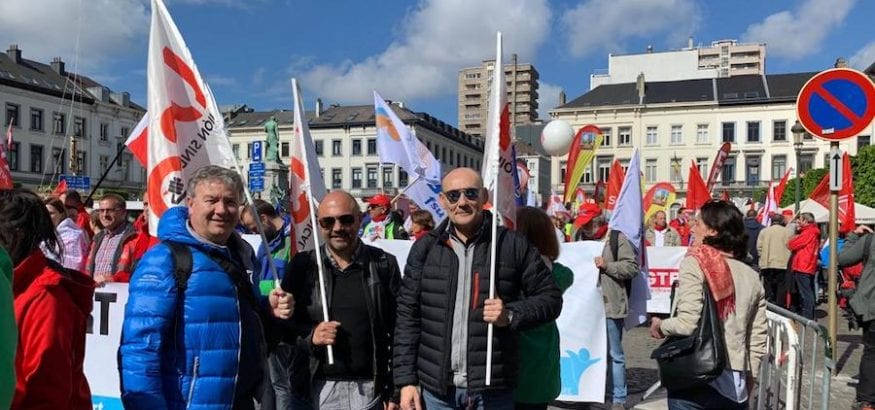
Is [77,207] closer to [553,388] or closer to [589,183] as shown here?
[553,388]

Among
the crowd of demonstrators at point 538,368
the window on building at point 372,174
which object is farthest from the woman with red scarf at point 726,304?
the window on building at point 372,174

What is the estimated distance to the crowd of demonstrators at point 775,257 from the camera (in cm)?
1255

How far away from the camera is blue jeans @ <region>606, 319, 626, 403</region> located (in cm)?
659

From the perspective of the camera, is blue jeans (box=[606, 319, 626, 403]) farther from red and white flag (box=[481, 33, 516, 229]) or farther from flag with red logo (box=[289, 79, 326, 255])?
flag with red logo (box=[289, 79, 326, 255])

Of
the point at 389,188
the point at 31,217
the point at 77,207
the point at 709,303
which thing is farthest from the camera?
the point at 389,188

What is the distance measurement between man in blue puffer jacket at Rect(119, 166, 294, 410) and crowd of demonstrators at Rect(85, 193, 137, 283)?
4.11m

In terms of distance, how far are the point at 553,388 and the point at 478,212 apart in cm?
103

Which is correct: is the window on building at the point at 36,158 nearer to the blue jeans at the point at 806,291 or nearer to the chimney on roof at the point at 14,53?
the chimney on roof at the point at 14,53

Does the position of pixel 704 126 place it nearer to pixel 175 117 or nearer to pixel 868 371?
pixel 868 371

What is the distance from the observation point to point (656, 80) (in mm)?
87250

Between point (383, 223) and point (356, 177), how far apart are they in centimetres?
7359

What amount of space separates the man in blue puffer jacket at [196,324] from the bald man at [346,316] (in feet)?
1.72

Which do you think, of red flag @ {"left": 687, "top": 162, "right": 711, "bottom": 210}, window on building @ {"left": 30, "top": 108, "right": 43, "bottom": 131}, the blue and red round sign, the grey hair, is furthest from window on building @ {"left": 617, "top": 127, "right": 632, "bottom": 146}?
the grey hair

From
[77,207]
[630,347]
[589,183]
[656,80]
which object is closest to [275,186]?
[77,207]
